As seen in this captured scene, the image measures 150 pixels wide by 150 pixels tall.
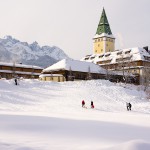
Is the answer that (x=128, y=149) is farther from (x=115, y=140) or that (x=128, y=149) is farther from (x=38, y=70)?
(x=38, y=70)

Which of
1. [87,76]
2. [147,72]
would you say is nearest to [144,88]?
[147,72]

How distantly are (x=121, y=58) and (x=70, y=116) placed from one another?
2293 inches

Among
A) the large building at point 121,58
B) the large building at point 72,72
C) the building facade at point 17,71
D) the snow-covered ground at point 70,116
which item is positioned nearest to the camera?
the snow-covered ground at point 70,116

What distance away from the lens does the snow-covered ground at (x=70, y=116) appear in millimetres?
10758

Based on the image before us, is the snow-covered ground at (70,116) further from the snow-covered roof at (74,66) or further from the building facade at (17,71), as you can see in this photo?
the building facade at (17,71)

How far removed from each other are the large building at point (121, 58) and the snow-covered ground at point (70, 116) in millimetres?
20108

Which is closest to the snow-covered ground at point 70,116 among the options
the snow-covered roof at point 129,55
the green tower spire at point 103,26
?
the snow-covered roof at point 129,55

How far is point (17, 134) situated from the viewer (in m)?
12.0

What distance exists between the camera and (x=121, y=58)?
79.1 meters

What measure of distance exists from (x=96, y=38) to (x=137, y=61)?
30.8m

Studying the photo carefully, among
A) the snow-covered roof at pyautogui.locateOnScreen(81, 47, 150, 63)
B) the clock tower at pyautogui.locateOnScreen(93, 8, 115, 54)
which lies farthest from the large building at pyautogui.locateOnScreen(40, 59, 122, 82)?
the clock tower at pyautogui.locateOnScreen(93, 8, 115, 54)

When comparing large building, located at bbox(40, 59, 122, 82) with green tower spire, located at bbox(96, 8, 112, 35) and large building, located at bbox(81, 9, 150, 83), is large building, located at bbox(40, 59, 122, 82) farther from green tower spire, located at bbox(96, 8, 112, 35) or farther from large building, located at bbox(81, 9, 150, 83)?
green tower spire, located at bbox(96, 8, 112, 35)

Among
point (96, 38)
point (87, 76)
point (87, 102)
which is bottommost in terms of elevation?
point (87, 102)

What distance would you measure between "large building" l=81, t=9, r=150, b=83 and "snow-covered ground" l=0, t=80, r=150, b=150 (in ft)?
66.0
